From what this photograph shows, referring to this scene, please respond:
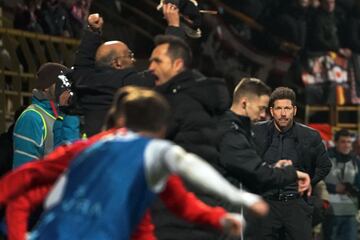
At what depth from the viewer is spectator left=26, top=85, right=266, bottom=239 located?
5.94 meters

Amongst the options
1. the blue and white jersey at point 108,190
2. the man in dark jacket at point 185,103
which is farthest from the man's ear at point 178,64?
the blue and white jersey at point 108,190

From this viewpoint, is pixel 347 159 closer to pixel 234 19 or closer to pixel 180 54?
pixel 234 19

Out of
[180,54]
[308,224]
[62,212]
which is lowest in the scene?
[308,224]

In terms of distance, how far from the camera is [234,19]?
69.2ft

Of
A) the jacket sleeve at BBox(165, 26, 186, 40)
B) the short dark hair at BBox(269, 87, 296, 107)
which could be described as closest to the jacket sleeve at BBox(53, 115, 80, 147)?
the jacket sleeve at BBox(165, 26, 186, 40)

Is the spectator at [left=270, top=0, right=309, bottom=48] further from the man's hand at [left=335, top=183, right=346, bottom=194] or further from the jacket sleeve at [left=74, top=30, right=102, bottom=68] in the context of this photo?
the jacket sleeve at [left=74, top=30, right=102, bottom=68]

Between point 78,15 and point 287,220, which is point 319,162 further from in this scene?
point 78,15

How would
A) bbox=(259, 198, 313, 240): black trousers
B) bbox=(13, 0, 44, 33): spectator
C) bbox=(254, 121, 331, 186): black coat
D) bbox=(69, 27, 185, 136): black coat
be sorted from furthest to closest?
1. bbox=(13, 0, 44, 33): spectator
2. bbox=(254, 121, 331, 186): black coat
3. bbox=(259, 198, 313, 240): black trousers
4. bbox=(69, 27, 185, 136): black coat

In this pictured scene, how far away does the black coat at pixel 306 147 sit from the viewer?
1128 centimetres

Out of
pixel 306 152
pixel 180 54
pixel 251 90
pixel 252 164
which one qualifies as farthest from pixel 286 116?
pixel 180 54

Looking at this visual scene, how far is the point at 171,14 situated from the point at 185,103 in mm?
1017

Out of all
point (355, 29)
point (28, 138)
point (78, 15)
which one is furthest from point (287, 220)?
point (355, 29)

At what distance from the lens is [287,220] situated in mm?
11102

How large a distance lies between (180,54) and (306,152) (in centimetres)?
389
